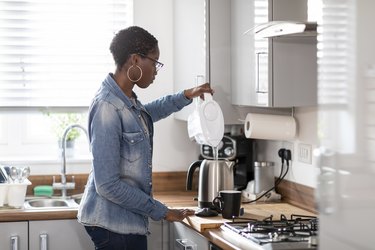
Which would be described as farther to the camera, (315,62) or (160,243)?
(160,243)

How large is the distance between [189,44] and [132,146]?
3.70ft

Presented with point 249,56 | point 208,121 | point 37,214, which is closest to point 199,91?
point 208,121

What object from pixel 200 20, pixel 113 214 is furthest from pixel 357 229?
pixel 200 20

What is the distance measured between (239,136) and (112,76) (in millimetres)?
1118

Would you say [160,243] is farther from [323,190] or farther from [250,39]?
[323,190]

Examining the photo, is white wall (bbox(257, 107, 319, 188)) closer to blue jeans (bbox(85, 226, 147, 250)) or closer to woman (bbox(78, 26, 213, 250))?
woman (bbox(78, 26, 213, 250))

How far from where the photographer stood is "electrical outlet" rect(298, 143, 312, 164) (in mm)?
3439

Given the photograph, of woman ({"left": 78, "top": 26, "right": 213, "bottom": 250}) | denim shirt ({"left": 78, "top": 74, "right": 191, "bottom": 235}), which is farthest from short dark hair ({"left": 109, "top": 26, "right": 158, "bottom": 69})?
denim shirt ({"left": 78, "top": 74, "right": 191, "bottom": 235})

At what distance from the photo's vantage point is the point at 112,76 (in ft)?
9.70

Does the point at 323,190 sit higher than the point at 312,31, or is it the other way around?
the point at 312,31

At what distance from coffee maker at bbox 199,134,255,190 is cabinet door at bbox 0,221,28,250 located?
102cm

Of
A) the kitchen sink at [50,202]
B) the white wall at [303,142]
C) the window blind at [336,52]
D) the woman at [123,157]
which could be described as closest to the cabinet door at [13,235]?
the kitchen sink at [50,202]

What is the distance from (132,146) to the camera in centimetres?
289

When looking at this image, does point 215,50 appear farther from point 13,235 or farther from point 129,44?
point 13,235
